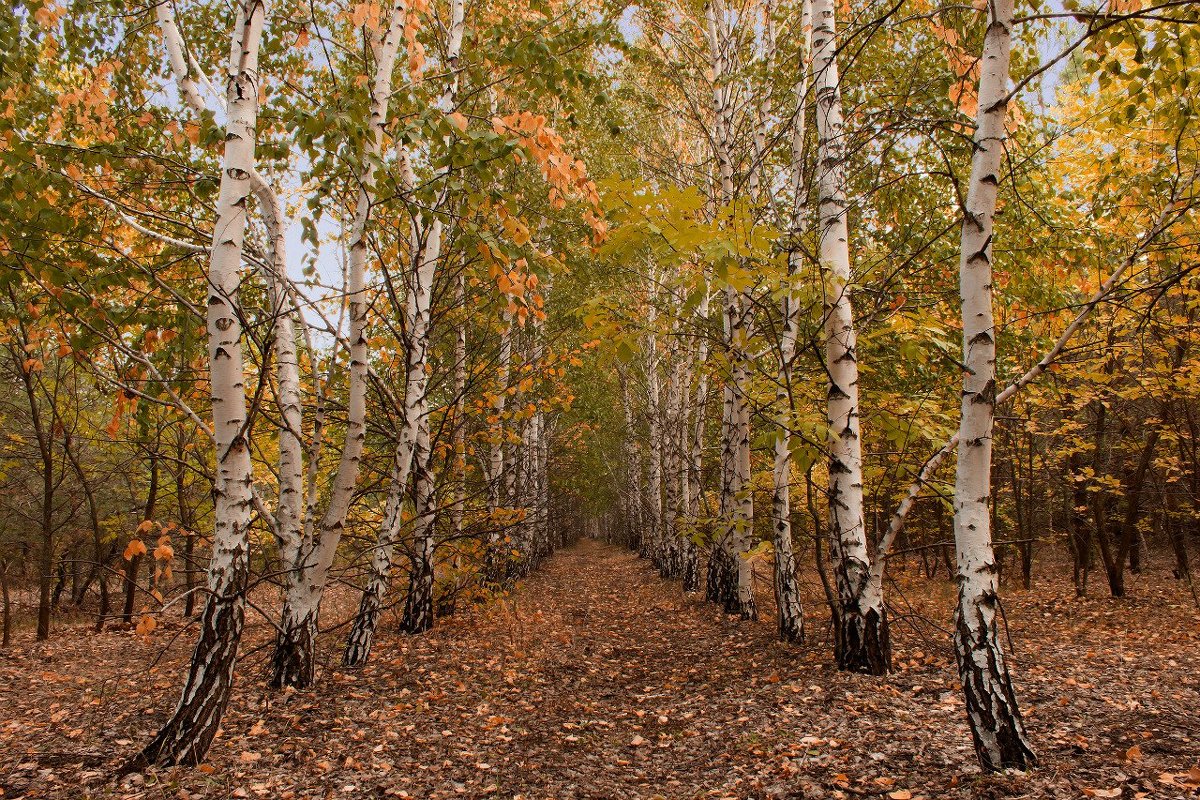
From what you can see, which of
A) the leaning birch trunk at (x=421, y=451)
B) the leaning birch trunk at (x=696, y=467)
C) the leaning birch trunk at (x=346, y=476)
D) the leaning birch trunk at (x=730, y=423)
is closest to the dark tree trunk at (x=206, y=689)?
the leaning birch trunk at (x=346, y=476)

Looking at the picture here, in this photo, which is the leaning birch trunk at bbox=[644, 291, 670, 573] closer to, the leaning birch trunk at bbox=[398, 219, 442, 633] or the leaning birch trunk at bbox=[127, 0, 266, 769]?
the leaning birch trunk at bbox=[398, 219, 442, 633]

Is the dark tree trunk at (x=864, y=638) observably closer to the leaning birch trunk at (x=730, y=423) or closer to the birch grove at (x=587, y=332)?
the birch grove at (x=587, y=332)

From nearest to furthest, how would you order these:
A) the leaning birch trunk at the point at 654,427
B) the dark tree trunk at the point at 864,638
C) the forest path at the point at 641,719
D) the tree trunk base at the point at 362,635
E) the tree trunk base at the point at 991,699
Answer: the tree trunk base at the point at 991,699 < the forest path at the point at 641,719 < the dark tree trunk at the point at 864,638 < the tree trunk base at the point at 362,635 < the leaning birch trunk at the point at 654,427

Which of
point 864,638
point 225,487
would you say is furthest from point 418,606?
point 864,638

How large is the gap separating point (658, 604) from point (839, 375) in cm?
831

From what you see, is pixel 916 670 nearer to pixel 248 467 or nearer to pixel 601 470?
pixel 248 467

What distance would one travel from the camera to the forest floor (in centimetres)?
329

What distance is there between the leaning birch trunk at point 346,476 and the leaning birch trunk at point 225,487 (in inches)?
38.0

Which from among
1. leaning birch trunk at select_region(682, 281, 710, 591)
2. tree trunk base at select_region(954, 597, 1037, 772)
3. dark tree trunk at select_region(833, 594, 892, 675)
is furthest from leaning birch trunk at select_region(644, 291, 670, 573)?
tree trunk base at select_region(954, 597, 1037, 772)

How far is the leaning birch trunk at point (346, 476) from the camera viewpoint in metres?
4.73

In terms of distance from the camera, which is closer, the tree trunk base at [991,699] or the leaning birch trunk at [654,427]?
the tree trunk base at [991,699]

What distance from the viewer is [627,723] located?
5.05 m

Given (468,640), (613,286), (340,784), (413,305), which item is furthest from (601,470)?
(340,784)

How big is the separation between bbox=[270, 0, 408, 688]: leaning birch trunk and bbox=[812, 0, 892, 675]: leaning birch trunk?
3565 mm
